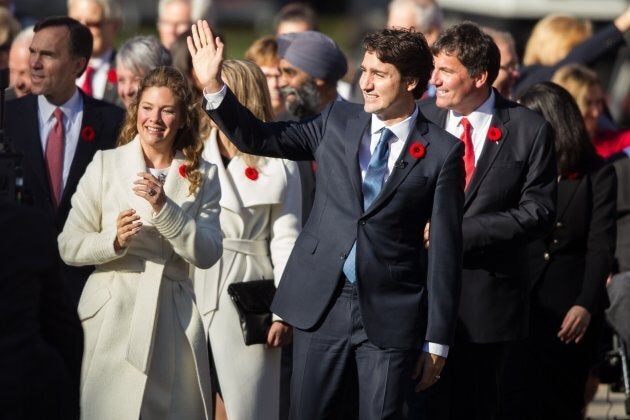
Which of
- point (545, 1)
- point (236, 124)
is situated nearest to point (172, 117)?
point (236, 124)

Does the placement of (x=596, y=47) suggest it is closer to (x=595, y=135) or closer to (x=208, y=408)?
(x=595, y=135)

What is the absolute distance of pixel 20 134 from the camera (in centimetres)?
759

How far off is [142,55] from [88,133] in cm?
109

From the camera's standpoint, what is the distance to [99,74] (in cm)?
986

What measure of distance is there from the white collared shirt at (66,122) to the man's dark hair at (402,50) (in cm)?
209

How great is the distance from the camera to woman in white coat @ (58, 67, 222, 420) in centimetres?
650

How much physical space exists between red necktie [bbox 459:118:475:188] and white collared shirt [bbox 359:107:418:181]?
86cm

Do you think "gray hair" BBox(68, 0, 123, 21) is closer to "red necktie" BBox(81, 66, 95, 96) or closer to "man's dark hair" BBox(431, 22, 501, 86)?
"red necktie" BBox(81, 66, 95, 96)

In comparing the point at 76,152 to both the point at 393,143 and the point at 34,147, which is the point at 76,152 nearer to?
the point at 34,147

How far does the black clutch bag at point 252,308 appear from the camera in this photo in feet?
23.2

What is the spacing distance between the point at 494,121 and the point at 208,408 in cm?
191

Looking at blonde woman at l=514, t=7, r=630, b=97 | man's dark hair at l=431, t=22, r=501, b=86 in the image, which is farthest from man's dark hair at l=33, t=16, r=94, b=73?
blonde woman at l=514, t=7, r=630, b=97

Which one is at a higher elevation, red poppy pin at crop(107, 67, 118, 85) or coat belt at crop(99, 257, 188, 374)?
red poppy pin at crop(107, 67, 118, 85)

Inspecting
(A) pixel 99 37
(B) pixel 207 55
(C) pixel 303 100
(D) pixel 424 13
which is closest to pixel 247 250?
(C) pixel 303 100
